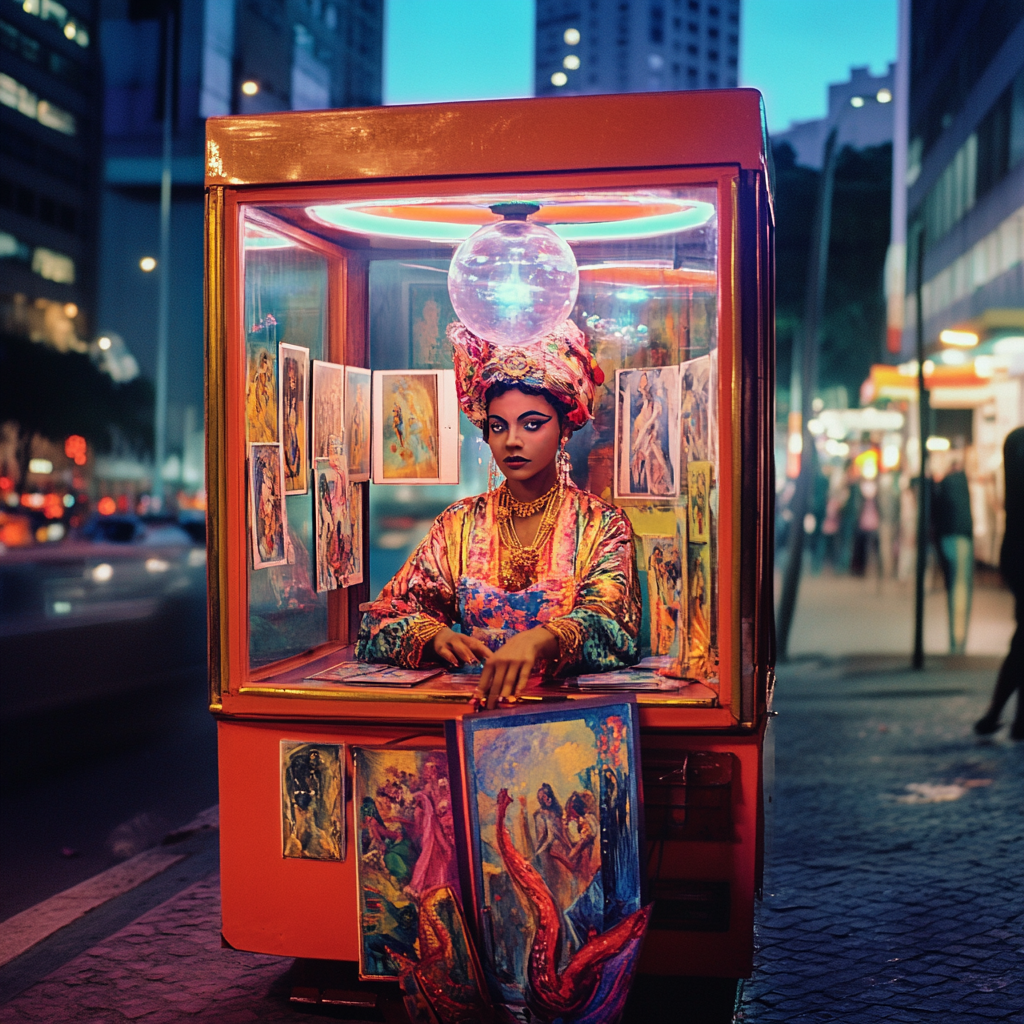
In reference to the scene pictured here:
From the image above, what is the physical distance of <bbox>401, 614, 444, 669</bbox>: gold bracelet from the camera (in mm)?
3484

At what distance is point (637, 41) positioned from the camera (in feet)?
60.1

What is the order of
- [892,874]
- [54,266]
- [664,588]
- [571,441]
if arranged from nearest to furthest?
[664,588], [571,441], [892,874], [54,266]

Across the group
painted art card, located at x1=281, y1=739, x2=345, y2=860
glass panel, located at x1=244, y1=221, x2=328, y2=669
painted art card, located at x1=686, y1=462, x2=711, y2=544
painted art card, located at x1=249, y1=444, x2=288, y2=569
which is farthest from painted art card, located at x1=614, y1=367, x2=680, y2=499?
painted art card, located at x1=281, y1=739, x2=345, y2=860

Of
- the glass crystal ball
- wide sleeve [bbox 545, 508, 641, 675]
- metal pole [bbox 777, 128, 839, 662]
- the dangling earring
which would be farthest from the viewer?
metal pole [bbox 777, 128, 839, 662]

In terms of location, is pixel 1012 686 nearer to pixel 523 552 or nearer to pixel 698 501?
pixel 698 501

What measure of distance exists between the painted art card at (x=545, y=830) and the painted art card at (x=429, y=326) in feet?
5.42

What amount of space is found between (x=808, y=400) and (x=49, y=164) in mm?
54622

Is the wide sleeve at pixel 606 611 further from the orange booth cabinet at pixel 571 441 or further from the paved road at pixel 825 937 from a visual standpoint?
the paved road at pixel 825 937

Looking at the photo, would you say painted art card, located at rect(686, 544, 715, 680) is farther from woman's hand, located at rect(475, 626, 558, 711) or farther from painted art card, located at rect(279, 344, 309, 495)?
painted art card, located at rect(279, 344, 309, 495)

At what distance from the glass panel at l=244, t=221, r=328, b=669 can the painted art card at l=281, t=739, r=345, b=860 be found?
1.06 feet

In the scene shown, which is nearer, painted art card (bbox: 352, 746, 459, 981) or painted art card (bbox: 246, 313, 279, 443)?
painted art card (bbox: 352, 746, 459, 981)

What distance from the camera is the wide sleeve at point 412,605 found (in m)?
3.55

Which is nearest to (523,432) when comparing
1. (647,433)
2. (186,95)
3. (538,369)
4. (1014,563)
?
(538,369)

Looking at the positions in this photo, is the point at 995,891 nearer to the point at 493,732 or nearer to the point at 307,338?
the point at 493,732
